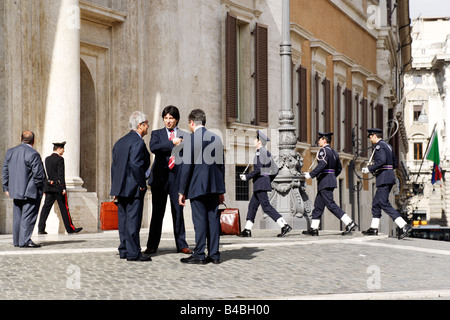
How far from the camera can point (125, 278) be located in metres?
9.45

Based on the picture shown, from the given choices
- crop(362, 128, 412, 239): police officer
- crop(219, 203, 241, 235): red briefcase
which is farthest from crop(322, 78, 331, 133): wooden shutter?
crop(219, 203, 241, 235): red briefcase

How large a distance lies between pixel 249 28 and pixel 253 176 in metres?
9.51

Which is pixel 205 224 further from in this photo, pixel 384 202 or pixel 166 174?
pixel 384 202

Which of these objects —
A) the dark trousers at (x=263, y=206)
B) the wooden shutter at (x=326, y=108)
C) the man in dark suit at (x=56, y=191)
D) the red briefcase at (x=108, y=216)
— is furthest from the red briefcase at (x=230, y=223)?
the wooden shutter at (x=326, y=108)

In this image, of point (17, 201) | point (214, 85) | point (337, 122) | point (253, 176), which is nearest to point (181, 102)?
point (214, 85)

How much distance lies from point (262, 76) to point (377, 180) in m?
9.37

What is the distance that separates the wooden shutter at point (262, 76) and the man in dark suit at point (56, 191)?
8.96m

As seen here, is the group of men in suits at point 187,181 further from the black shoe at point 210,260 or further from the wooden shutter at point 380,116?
the wooden shutter at point 380,116

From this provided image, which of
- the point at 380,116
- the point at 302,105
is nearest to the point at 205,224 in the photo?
the point at 302,105

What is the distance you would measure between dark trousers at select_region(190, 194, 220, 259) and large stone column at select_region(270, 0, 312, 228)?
6.83 m

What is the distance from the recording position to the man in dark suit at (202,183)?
10.6 m

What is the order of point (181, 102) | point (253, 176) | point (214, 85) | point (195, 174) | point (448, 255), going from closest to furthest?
point (195, 174)
point (448, 255)
point (253, 176)
point (181, 102)
point (214, 85)

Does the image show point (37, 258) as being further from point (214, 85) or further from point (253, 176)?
point (214, 85)

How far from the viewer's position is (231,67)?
22844 mm
